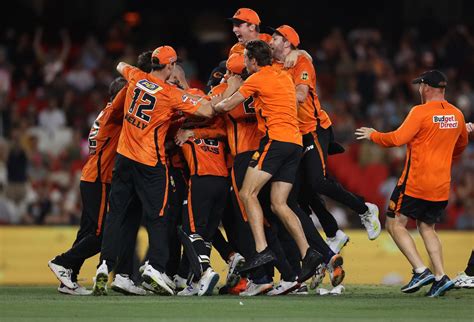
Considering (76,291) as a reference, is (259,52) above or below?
above

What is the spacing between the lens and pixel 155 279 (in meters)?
12.2

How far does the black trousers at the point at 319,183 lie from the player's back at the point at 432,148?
42.4 inches

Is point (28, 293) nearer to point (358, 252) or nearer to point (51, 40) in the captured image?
point (358, 252)

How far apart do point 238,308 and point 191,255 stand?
169cm

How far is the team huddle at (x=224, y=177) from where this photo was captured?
40.6 feet

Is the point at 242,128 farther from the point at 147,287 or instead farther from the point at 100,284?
the point at 100,284

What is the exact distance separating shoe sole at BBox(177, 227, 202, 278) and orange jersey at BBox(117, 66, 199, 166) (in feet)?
2.74

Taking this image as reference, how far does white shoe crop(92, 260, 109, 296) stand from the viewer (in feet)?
40.1

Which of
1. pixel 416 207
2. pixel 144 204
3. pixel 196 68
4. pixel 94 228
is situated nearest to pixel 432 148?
pixel 416 207

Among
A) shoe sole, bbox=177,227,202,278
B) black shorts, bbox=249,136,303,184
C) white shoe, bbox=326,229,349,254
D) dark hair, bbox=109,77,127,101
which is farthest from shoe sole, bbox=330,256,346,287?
dark hair, bbox=109,77,127,101

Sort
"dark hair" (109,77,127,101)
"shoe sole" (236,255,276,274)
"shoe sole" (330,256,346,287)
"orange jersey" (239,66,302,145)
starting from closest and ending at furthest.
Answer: "shoe sole" (236,255,276,274)
"orange jersey" (239,66,302,145)
"shoe sole" (330,256,346,287)
"dark hair" (109,77,127,101)

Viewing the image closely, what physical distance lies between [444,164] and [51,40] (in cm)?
1369

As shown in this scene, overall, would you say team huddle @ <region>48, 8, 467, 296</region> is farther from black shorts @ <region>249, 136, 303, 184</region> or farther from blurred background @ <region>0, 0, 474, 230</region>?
blurred background @ <region>0, 0, 474, 230</region>

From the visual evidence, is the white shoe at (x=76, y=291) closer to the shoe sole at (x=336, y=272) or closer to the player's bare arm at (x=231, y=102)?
the player's bare arm at (x=231, y=102)
